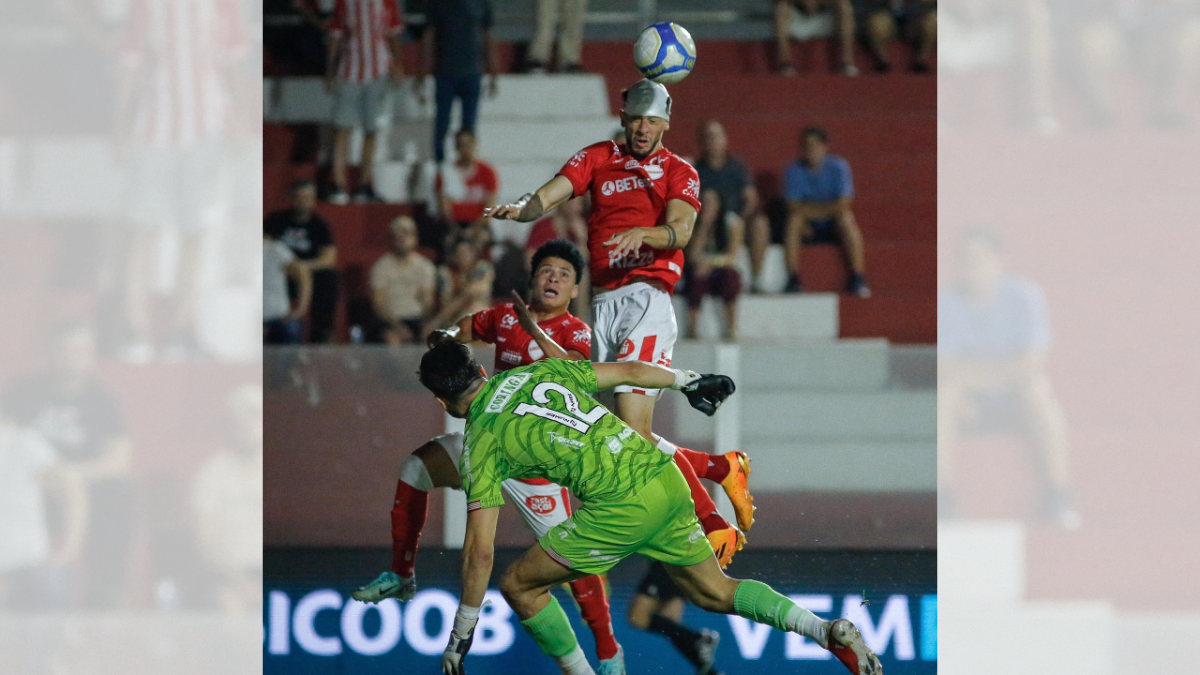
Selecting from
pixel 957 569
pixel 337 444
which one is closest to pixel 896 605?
pixel 957 569

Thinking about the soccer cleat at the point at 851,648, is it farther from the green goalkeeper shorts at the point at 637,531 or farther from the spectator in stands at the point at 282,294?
the spectator in stands at the point at 282,294

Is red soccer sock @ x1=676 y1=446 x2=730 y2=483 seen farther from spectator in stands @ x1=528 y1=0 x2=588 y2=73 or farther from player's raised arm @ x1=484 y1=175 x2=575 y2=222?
spectator in stands @ x1=528 y1=0 x2=588 y2=73

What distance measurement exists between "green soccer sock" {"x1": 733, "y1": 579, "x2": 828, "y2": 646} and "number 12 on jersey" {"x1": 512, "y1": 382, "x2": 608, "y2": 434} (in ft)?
2.98

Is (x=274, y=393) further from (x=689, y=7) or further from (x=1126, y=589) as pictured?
(x=689, y=7)

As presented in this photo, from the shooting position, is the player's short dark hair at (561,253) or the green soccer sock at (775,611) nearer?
the green soccer sock at (775,611)

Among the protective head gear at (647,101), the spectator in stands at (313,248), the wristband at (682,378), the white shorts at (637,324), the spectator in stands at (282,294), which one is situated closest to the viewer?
the wristband at (682,378)

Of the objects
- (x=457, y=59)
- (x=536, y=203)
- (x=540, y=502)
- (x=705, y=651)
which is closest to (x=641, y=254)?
(x=536, y=203)

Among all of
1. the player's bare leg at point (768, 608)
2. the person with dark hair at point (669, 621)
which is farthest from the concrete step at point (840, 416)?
the player's bare leg at point (768, 608)

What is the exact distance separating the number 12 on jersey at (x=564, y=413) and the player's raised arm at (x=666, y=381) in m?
0.14

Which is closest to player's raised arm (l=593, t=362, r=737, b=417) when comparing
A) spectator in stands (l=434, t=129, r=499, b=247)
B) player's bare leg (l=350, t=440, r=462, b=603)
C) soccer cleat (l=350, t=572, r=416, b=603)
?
player's bare leg (l=350, t=440, r=462, b=603)

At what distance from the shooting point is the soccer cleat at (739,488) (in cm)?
611

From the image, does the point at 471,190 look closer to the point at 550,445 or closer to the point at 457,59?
the point at 457,59

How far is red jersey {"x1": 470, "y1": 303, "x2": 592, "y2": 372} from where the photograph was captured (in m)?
5.95

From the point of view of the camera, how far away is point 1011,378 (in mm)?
8680
